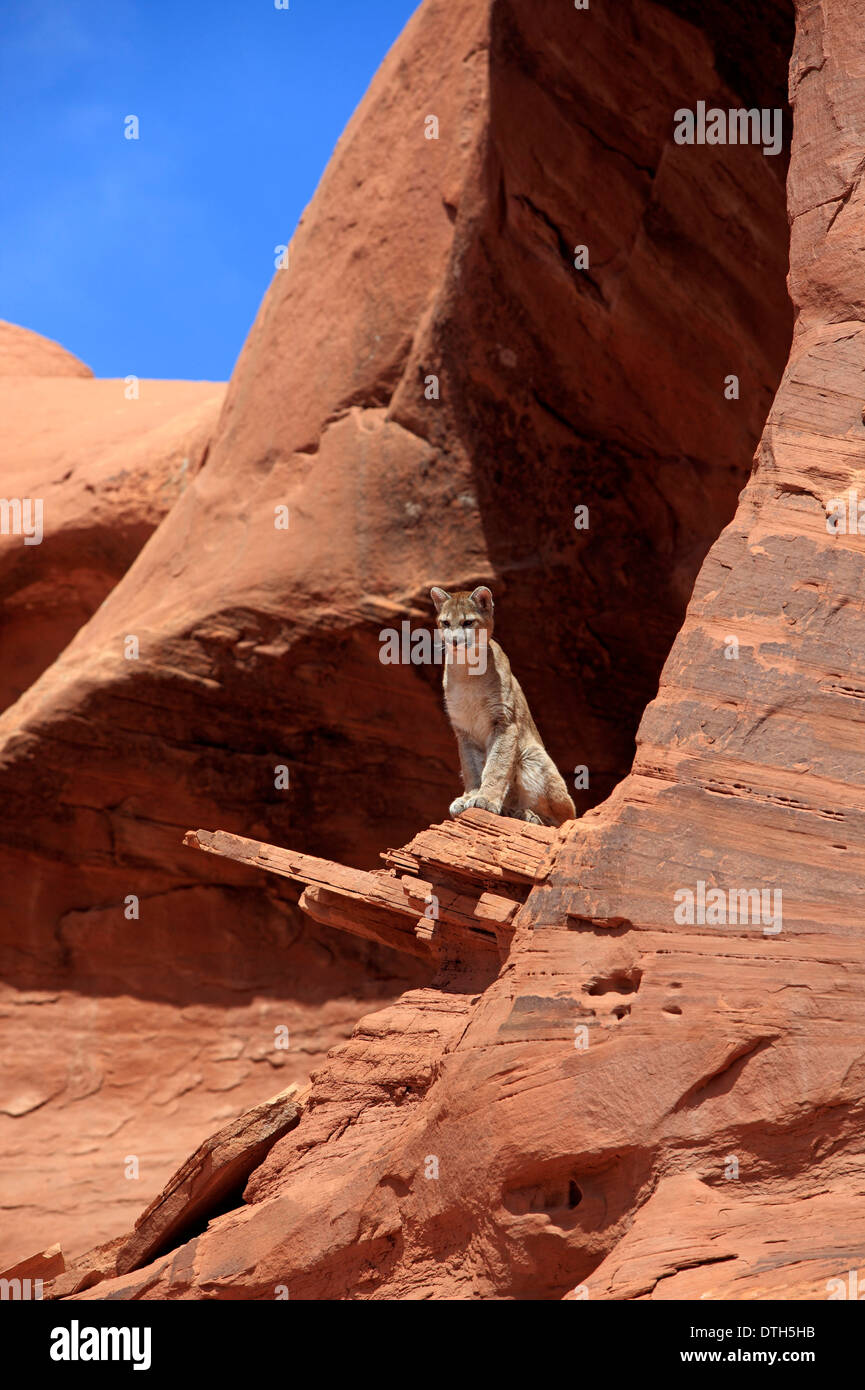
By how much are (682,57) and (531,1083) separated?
25.3ft

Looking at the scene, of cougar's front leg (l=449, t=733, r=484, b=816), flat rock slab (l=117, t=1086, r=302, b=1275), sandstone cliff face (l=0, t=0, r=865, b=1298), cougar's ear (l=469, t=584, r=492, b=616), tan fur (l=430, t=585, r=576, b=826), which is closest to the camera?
sandstone cliff face (l=0, t=0, r=865, b=1298)

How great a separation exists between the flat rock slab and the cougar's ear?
313 centimetres

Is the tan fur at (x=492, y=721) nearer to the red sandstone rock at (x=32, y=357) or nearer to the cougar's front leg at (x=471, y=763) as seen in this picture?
the cougar's front leg at (x=471, y=763)

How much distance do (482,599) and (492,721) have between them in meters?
0.78

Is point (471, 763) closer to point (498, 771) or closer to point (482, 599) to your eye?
point (498, 771)

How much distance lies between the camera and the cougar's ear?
24.8ft

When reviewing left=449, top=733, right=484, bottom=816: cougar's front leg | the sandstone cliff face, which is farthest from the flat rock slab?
left=449, top=733, right=484, bottom=816: cougar's front leg

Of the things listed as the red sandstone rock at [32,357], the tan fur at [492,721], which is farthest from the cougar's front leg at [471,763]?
the red sandstone rock at [32,357]

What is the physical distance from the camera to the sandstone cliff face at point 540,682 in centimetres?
479

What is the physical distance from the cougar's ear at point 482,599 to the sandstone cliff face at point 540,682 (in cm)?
182

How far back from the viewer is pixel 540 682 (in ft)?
35.0

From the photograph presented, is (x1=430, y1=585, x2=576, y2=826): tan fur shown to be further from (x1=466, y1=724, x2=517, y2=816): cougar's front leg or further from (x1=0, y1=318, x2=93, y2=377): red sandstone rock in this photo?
(x1=0, y1=318, x2=93, y2=377): red sandstone rock

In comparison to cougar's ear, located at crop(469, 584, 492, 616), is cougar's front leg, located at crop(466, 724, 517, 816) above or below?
below

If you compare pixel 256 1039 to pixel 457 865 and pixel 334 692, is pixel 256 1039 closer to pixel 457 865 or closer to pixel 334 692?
pixel 334 692
